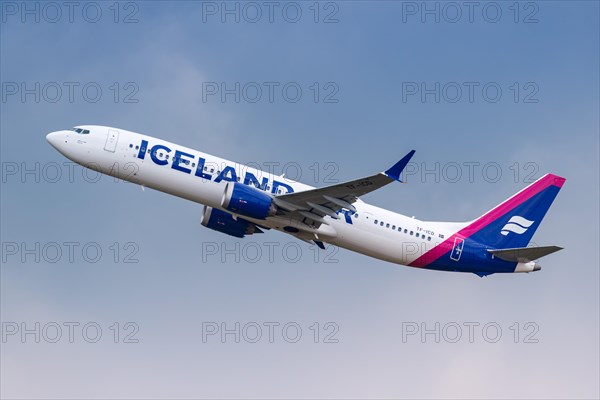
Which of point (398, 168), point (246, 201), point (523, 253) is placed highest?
point (398, 168)

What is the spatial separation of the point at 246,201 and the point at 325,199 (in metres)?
4.32

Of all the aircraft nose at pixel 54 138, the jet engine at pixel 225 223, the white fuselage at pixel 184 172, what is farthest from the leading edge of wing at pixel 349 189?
the aircraft nose at pixel 54 138

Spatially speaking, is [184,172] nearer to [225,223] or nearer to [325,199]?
[225,223]

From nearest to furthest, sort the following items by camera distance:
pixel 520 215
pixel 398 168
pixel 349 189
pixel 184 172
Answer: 1. pixel 398 168
2. pixel 349 189
3. pixel 184 172
4. pixel 520 215

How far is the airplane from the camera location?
5500 cm

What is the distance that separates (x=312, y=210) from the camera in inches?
2224

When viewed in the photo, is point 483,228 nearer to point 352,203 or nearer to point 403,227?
point 403,227

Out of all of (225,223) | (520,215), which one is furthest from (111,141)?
(520,215)

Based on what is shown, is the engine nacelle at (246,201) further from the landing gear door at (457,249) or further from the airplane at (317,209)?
the landing gear door at (457,249)

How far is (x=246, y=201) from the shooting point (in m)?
54.4

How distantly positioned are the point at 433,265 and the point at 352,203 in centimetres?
741

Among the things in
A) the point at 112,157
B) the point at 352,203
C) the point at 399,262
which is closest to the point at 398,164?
the point at 352,203

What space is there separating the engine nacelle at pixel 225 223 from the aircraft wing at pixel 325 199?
4493mm

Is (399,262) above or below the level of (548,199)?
below
